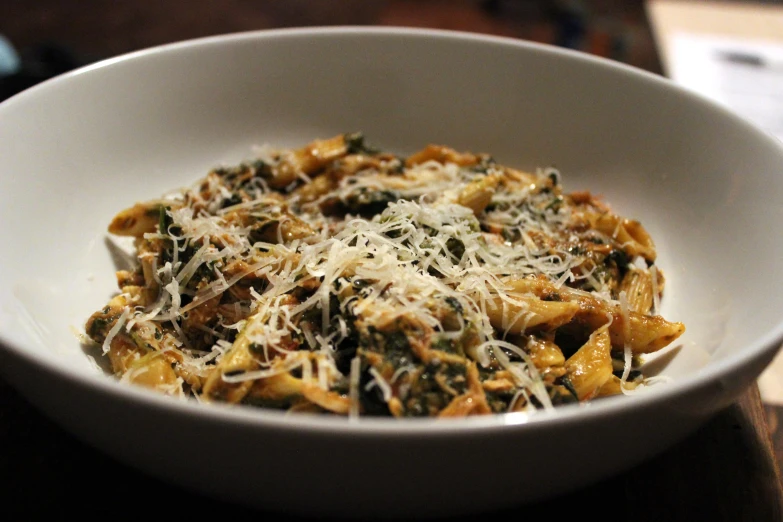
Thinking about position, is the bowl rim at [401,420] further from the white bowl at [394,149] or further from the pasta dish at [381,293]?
the pasta dish at [381,293]

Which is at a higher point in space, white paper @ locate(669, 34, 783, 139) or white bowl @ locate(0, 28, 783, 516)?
white paper @ locate(669, 34, 783, 139)

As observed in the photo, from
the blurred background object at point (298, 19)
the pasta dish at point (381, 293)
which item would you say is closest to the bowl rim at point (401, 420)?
the pasta dish at point (381, 293)

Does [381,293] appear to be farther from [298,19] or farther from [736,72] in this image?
[298,19]

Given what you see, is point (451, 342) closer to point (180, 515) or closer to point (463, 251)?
point (463, 251)

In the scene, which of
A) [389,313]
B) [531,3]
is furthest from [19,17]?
[389,313]

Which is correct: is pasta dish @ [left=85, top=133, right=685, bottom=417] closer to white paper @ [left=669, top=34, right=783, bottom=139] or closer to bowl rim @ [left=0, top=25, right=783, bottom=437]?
bowl rim @ [left=0, top=25, right=783, bottom=437]

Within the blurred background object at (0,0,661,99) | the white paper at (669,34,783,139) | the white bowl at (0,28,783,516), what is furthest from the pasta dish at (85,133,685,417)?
the blurred background object at (0,0,661,99)

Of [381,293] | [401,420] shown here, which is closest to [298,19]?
[381,293]
